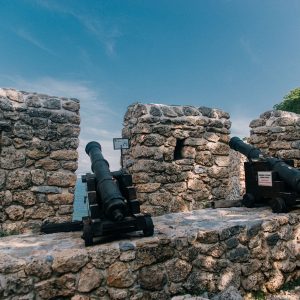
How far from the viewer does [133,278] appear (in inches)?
131

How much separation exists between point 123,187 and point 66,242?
0.87m

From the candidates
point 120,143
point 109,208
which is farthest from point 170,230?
point 120,143

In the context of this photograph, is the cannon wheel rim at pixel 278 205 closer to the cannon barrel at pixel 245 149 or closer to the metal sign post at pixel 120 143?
the cannon barrel at pixel 245 149

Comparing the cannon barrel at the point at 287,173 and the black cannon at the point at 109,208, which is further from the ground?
the cannon barrel at the point at 287,173

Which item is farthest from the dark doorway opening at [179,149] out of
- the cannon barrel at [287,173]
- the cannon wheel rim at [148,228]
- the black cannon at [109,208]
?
the cannon wheel rim at [148,228]

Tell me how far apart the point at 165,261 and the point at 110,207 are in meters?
0.85

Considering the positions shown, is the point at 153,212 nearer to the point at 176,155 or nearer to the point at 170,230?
the point at 176,155

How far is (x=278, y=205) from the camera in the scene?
487 centimetres

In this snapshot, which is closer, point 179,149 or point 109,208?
point 109,208

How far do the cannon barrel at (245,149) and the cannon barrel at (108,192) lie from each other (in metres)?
2.90

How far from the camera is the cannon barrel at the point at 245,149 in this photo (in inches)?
229

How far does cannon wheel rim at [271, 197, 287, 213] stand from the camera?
4828mm

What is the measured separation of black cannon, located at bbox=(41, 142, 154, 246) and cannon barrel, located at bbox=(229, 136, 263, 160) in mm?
2807

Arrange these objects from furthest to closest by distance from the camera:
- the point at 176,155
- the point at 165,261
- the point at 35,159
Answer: the point at 176,155, the point at 35,159, the point at 165,261
